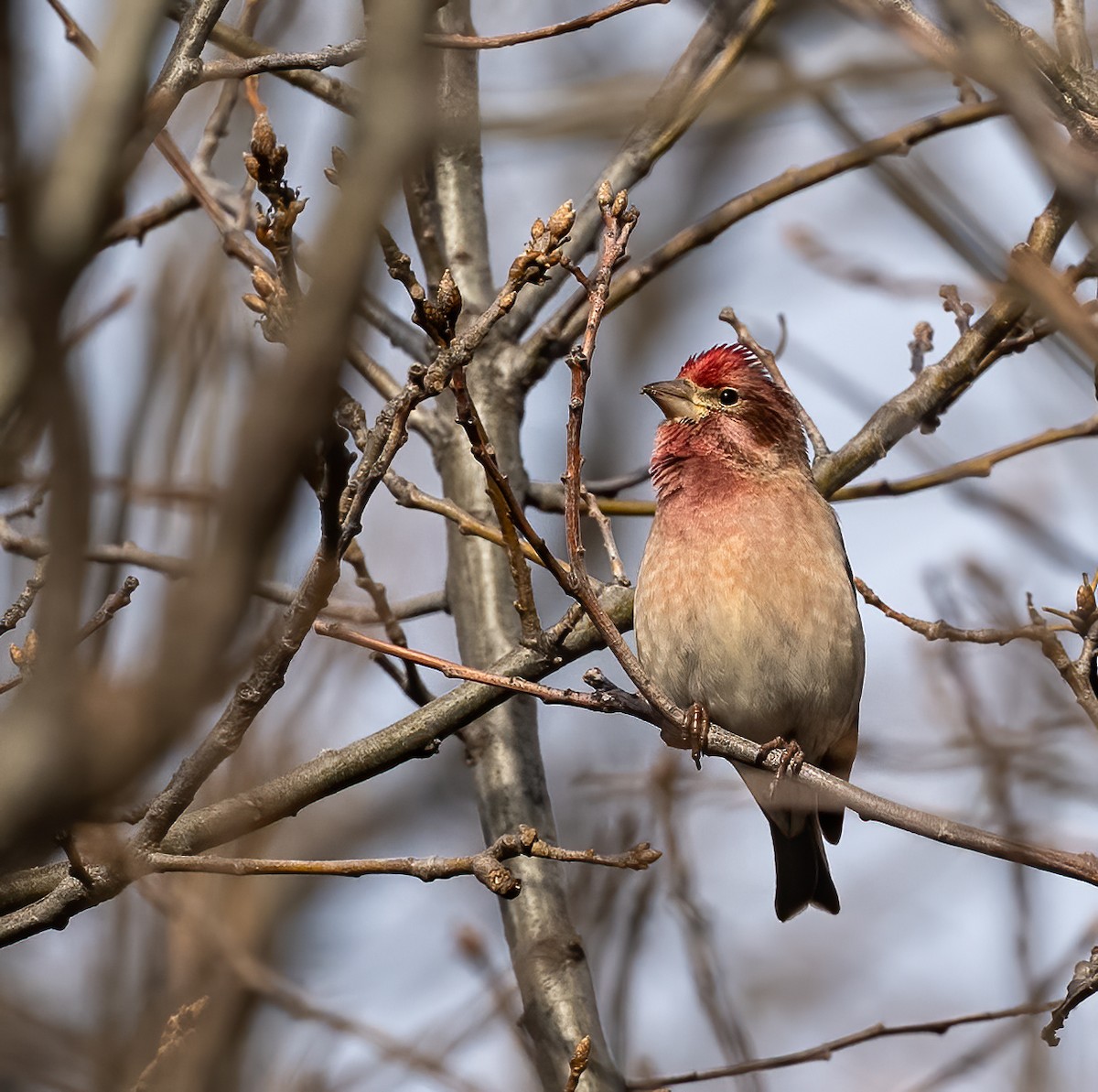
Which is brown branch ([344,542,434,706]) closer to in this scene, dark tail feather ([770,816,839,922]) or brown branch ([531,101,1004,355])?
brown branch ([531,101,1004,355])

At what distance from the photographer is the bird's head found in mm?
7062

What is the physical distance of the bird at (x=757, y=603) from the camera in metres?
6.34

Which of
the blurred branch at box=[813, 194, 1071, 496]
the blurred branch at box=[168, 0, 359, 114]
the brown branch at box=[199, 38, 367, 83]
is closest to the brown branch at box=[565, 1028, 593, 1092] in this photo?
the blurred branch at box=[813, 194, 1071, 496]

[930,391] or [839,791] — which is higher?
[930,391]

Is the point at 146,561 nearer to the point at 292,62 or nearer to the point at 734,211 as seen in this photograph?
the point at 292,62

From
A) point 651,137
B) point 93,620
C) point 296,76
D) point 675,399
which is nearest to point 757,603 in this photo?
point 675,399

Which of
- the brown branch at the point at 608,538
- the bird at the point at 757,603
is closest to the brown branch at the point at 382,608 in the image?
the brown branch at the point at 608,538

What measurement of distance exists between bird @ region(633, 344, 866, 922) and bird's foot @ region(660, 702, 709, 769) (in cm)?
5

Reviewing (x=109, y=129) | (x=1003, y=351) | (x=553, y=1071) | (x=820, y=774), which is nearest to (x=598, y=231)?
(x=1003, y=351)

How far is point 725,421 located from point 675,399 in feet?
0.99

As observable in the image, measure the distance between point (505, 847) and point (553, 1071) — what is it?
1.71m

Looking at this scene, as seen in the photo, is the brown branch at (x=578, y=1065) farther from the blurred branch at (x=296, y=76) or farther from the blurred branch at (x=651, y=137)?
the blurred branch at (x=296, y=76)

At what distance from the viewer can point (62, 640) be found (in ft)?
6.59

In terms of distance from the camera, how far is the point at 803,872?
7301 mm
